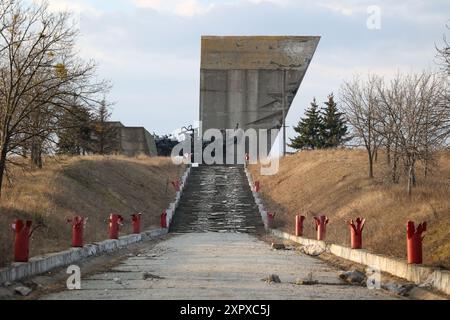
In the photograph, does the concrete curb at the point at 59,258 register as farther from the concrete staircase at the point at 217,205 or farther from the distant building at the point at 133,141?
the distant building at the point at 133,141

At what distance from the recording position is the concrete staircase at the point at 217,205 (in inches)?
1320

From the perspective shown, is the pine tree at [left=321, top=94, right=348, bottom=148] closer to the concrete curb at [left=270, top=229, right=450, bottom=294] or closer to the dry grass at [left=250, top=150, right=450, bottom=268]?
the dry grass at [left=250, top=150, right=450, bottom=268]

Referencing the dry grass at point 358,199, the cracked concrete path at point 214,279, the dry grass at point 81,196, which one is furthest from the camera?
the dry grass at point 81,196

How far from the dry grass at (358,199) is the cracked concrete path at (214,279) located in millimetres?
2063

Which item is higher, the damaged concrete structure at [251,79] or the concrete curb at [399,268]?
the damaged concrete structure at [251,79]

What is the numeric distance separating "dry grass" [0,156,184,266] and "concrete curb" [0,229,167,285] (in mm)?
427

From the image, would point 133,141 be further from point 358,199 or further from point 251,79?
point 358,199

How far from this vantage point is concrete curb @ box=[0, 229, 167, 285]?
1129 cm

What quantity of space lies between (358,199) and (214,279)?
20.0 meters

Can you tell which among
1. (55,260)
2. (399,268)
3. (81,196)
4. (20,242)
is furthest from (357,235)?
(81,196)

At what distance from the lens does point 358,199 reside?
1220 inches

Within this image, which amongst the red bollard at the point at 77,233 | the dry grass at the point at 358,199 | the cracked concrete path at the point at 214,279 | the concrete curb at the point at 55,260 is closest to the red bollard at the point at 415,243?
the dry grass at the point at 358,199

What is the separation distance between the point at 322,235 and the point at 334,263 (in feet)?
16.0
